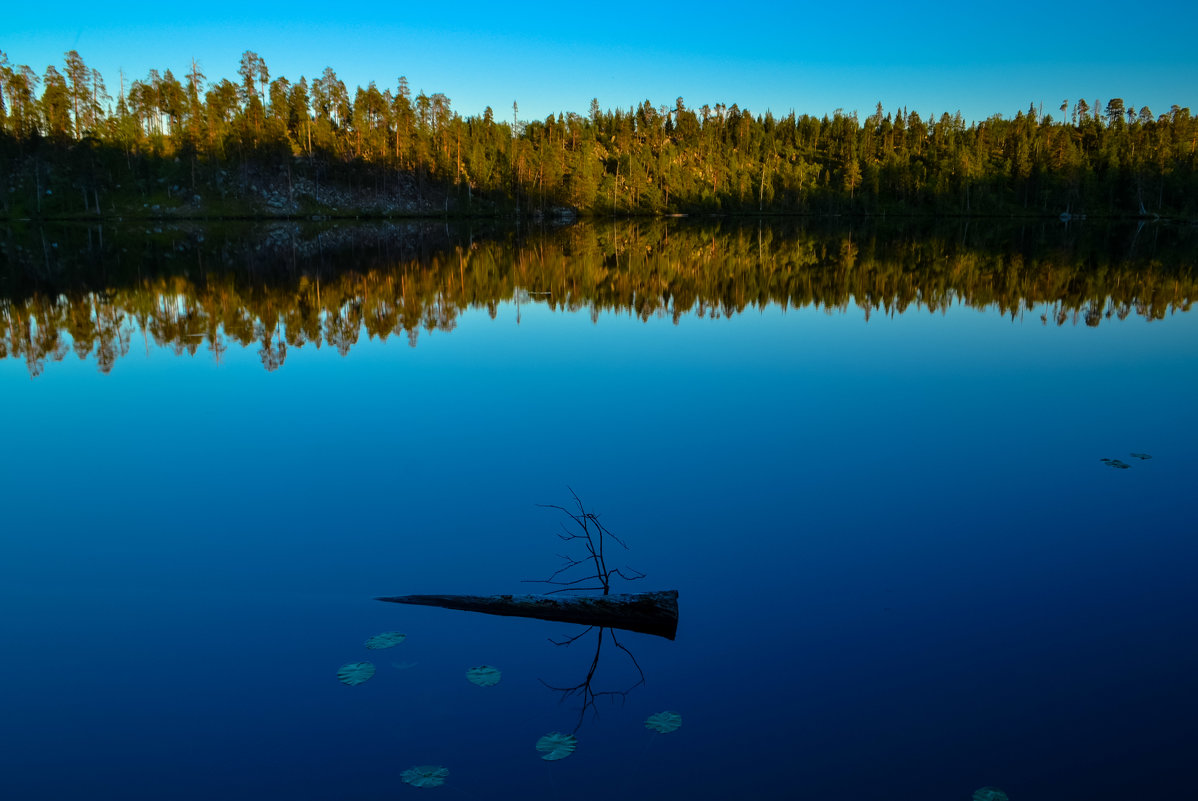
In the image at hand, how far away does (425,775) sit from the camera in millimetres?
4961

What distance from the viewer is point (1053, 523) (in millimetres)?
8781

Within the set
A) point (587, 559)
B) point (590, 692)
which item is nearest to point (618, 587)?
point (587, 559)

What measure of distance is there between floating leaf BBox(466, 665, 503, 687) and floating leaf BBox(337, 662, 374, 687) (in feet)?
2.60

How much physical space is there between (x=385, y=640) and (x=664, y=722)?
2480mm

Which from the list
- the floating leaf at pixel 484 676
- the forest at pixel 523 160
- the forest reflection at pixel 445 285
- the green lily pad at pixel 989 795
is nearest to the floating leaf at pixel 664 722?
the floating leaf at pixel 484 676

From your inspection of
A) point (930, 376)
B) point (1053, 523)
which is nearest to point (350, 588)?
point (1053, 523)

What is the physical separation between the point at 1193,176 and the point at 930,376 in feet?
424

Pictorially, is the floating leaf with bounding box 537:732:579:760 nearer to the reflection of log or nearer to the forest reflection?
the reflection of log

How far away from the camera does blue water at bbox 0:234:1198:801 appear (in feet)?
16.9

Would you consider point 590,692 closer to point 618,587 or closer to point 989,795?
point 618,587

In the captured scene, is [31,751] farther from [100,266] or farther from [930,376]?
[100,266]

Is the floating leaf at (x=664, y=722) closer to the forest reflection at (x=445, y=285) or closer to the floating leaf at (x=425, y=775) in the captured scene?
the floating leaf at (x=425, y=775)

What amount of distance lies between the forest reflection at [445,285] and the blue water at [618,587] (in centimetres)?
620

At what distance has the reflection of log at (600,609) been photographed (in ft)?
21.7
